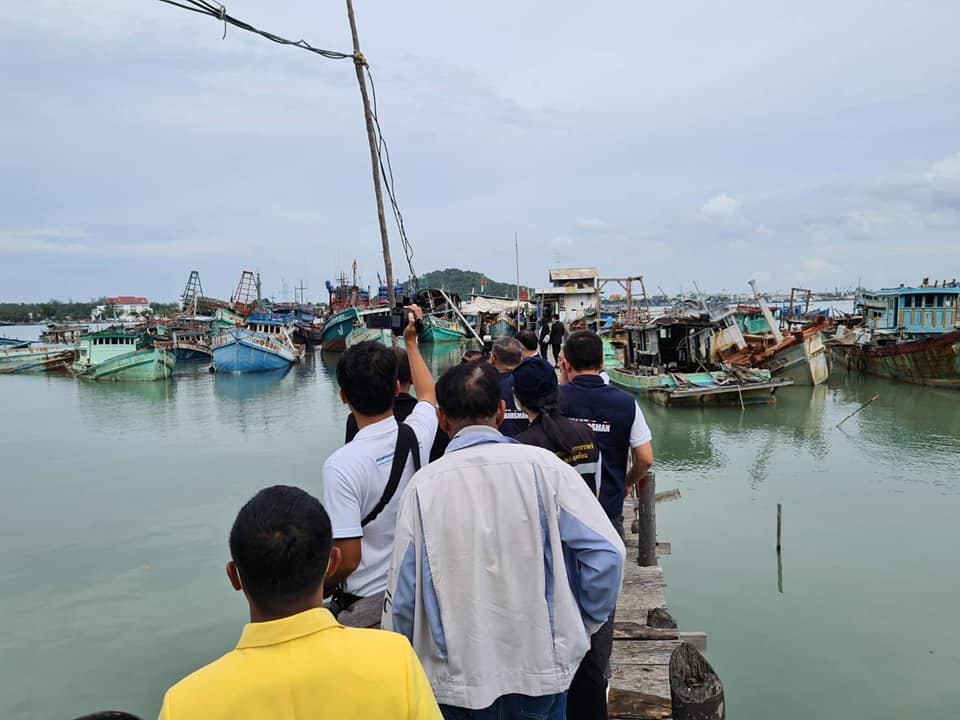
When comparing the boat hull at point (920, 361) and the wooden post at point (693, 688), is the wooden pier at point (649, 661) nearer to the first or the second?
the wooden post at point (693, 688)

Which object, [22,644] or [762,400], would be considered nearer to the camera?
[22,644]

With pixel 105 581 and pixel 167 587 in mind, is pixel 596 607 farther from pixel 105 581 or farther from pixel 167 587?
pixel 105 581

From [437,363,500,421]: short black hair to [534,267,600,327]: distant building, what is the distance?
130ft

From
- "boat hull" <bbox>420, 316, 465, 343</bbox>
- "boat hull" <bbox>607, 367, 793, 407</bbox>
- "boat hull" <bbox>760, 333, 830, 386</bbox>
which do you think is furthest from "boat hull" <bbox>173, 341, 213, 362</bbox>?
"boat hull" <bbox>760, 333, 830, 386</bbox>

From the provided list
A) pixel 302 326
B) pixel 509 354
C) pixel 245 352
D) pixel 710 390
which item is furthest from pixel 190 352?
pixel 509 354

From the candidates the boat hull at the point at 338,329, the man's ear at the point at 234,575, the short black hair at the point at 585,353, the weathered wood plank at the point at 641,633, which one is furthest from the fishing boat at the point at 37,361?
the man's ear at the point at 234,575

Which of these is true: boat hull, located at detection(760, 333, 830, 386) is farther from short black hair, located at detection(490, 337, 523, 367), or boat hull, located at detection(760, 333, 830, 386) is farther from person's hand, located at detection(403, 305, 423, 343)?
person's hand, located at detection(403, 305, 423, 343)

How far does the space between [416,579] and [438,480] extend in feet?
1.04

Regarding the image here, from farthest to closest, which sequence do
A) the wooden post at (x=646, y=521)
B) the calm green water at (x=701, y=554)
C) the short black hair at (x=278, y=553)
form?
1. the calm green water at (x=701, y=554)
2. the wooden post at (x=646, y=521)
3. the short black hair at (x=278, y=553)

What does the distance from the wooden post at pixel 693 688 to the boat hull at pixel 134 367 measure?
3338 cm

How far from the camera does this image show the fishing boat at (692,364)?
20094mm

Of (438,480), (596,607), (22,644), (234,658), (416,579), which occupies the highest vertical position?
(438,480)

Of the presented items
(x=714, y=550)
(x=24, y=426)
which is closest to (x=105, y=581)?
(x=714, y=550)

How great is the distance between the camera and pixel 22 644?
706 centimetres
